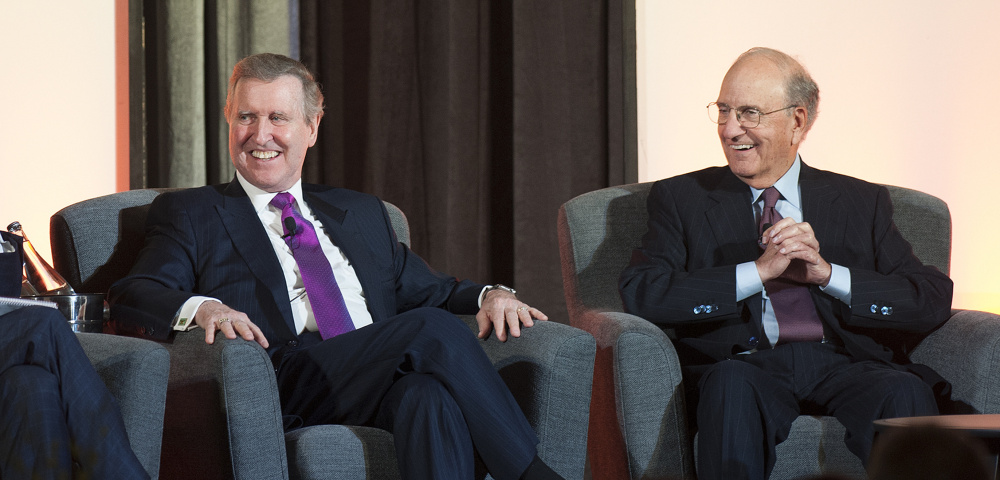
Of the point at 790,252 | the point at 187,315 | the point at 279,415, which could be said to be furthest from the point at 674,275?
the point at 187,315

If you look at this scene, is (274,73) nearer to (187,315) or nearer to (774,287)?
(187,315)

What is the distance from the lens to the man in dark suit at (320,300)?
6.12ft

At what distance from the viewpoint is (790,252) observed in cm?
218

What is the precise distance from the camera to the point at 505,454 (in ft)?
6.08

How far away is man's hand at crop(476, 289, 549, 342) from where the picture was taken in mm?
2109

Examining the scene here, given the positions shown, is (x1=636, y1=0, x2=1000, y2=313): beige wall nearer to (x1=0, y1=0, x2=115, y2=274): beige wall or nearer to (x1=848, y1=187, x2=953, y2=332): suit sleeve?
(x1=848, y1=187, x2=953, y2=332): suit sleeve

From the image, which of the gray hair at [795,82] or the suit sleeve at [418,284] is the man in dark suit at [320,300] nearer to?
the suit sleeve at [418,284]

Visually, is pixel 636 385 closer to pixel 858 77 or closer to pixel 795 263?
pixel 795 263

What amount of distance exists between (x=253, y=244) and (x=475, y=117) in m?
1.22

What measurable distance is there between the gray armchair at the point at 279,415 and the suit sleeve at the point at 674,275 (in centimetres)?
31

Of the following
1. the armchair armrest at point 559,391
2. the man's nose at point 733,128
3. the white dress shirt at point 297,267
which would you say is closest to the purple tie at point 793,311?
the man's nose at point 733,128

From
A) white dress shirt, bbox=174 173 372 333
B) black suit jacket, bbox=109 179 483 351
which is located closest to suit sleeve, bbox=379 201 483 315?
black suit jacket, bbox=109 179 483 351

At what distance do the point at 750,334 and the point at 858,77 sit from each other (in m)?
1.77

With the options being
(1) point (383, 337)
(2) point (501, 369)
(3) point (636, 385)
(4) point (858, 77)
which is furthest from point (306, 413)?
(4) point (858, 77)
